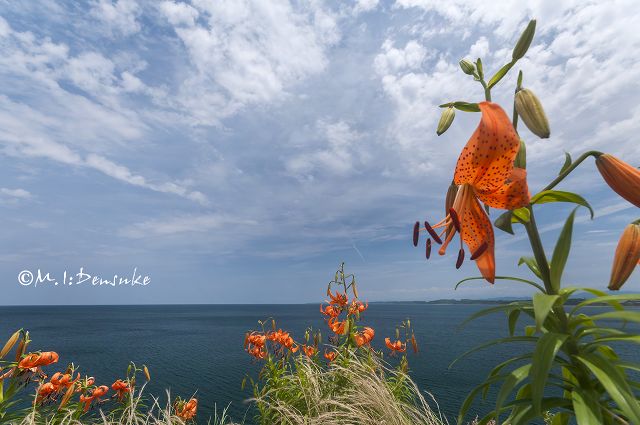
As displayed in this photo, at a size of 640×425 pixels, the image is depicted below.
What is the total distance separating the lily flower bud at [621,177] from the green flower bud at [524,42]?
0.24 metres

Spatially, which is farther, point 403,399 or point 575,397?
point 403,399

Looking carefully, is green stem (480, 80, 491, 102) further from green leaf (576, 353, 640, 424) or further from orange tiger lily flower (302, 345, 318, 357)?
orange tiger lily flower (302, 345, 318, 357)

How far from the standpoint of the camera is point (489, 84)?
30.2 inches

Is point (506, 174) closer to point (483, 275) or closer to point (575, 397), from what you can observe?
point (483, 275)

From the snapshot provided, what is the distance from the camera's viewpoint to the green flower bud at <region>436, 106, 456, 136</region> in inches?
30.3

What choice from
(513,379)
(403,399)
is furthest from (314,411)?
(513,379)

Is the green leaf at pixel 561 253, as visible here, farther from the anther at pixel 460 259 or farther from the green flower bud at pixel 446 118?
the green flower bud at pixel 446 118

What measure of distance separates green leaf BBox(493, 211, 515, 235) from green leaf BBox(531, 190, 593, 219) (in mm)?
81

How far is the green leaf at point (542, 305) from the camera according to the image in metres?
0.52

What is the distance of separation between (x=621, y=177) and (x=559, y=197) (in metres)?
0.10

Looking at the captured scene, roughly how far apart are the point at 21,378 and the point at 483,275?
80.1 inches

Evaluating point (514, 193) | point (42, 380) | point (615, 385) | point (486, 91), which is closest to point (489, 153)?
point (514, 193)

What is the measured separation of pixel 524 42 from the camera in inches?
28.6

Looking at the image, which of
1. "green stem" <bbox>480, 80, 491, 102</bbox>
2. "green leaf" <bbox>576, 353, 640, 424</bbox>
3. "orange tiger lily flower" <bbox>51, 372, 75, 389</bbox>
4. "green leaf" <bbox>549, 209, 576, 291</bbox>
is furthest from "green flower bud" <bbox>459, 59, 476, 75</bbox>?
"orange tiger lily flower" <bbox>51, 372, 75, 389</bbox>
